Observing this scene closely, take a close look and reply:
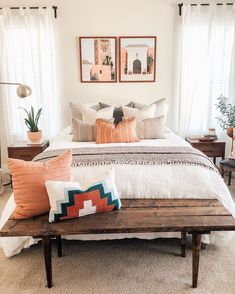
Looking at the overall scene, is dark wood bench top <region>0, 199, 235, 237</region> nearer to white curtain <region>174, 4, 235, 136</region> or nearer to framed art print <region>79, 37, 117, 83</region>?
white curtain <region>174, 4, 235, 136</region>

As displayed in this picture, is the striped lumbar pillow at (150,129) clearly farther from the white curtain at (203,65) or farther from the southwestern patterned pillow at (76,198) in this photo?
the southwestern patterned pillow at (76,198)

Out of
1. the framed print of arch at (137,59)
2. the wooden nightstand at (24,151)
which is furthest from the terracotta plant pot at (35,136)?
the framed print of arch at (137,59)

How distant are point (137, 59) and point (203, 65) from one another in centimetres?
92

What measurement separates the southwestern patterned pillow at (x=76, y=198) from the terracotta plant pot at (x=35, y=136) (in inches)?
83.6

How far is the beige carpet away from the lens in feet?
6.67

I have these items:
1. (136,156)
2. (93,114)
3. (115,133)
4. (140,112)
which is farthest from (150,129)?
(136,156)

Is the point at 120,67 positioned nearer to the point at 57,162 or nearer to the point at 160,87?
the point at 160,87

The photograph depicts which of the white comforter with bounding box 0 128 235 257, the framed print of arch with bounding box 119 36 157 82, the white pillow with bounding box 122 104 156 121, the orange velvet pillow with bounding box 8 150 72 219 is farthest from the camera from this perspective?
the framed print of arch with bounding box 119 36 157 82

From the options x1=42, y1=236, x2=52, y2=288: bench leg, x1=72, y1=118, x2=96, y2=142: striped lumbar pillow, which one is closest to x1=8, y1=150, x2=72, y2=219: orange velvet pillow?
x1=42, y1=236, x2=52, y2=288: bench leg

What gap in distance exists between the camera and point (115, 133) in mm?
3168

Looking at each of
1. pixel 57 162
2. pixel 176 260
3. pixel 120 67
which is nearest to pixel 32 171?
pixel 57 162

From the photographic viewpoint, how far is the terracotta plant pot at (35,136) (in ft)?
12.8

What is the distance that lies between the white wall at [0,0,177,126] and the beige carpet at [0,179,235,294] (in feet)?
7.79

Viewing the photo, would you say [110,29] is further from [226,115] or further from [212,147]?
[212,147]
